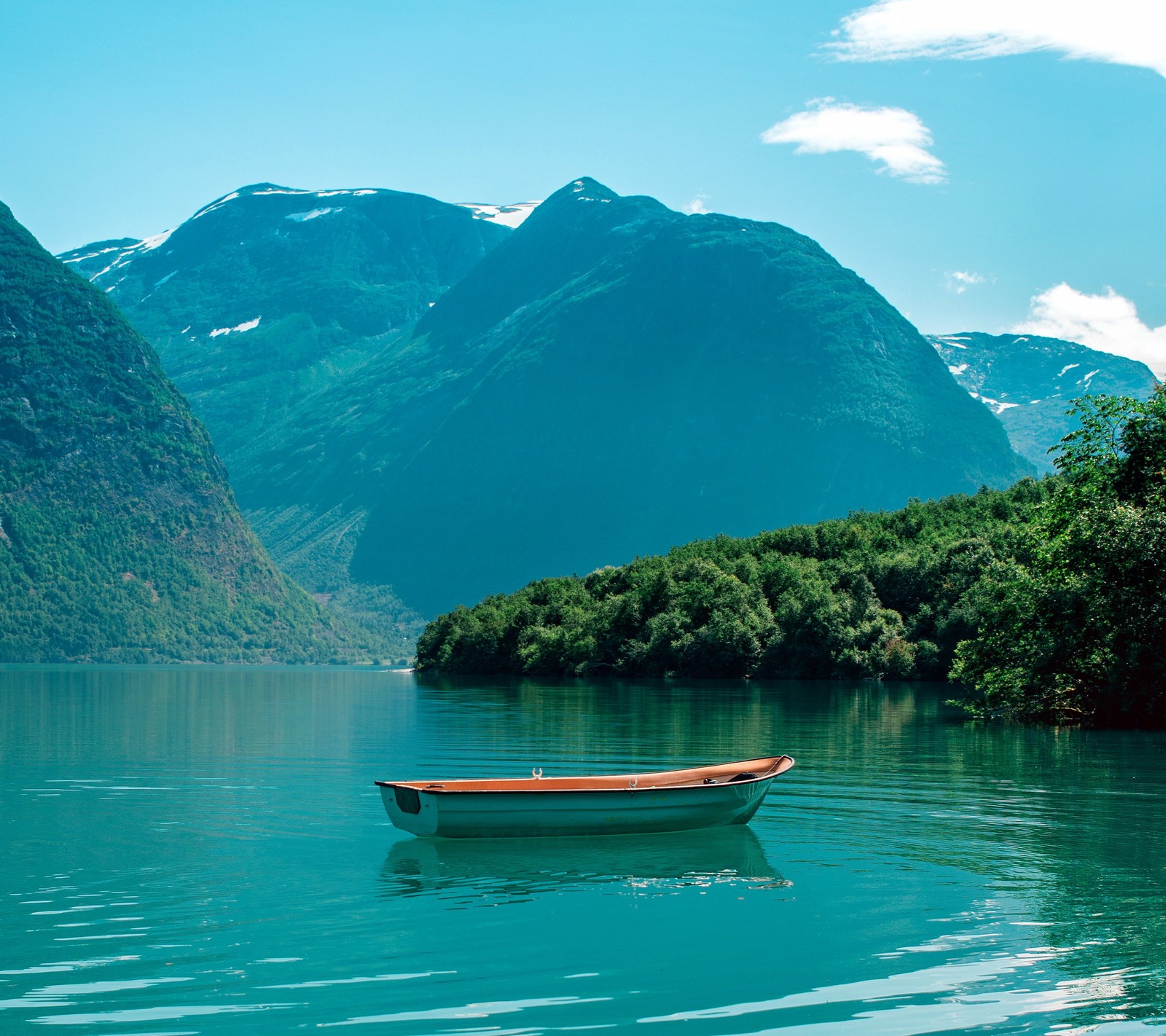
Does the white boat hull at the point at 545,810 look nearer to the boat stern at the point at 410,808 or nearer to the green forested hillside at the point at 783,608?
the boat stern at the point at 410,808

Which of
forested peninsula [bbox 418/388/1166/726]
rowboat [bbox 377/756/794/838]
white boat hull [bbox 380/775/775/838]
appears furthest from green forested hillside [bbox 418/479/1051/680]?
white boat hull [bbox 380/775/775/838]

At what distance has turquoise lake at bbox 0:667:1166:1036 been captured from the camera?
20.2 m

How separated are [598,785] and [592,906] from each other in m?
7.85

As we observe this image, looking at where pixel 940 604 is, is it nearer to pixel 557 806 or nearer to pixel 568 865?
pixel 557 806

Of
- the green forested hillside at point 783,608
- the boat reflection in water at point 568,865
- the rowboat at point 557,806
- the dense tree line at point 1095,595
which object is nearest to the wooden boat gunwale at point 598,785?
the rowboat at point 557,806

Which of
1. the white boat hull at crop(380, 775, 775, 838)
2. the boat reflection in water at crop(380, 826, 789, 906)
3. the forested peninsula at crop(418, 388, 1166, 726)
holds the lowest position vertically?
the boat reflection in water at crop(380, 826, 789, 906)

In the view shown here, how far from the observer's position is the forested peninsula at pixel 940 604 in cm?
6269

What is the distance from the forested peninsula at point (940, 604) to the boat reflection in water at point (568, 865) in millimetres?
34231

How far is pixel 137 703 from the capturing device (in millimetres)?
112000

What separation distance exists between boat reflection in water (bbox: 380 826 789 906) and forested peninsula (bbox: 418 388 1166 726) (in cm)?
3423

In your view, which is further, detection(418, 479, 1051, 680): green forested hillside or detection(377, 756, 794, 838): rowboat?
detection(418, 479, 1051, 680): green forested hillside

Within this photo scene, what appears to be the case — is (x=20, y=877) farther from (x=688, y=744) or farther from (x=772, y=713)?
(x=772, y=713)

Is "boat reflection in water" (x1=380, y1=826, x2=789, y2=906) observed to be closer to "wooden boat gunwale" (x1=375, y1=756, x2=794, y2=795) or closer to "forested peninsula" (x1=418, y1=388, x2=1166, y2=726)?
"wooden boat gunwale" (x1=375, y1=756, x2=794, y2=795)

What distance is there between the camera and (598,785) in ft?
114
